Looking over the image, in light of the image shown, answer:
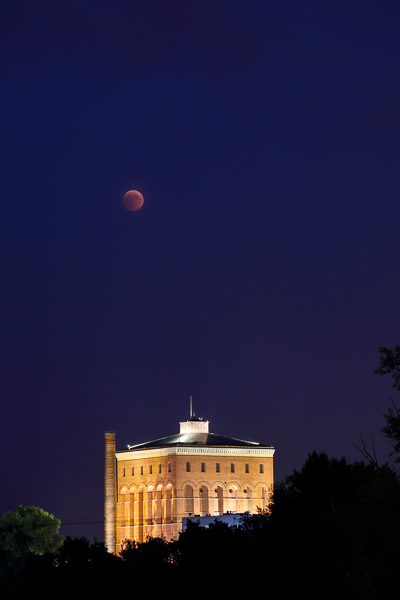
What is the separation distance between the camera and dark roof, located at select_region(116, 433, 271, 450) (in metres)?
90.7

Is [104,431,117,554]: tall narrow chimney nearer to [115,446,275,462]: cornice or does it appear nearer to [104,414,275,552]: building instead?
[104,414,275,552]: building

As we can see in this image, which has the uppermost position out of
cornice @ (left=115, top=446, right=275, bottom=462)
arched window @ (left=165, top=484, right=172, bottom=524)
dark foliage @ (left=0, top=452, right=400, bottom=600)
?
cornice @ (left=115, top=446, right=275, bottom=462)

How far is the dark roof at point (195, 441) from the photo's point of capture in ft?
298

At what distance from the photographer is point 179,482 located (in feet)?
290

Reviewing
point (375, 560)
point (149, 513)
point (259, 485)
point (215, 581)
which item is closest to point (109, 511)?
point (149, 513)

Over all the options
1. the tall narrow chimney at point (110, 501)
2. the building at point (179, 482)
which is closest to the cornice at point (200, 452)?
Answer: the building at point (179, 482)

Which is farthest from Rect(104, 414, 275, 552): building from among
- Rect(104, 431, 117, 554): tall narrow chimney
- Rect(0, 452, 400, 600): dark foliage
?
Rect(0, 452, 400, 600): dark foliage

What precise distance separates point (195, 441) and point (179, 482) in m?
4.99

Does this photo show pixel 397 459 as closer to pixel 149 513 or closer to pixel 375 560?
pixel 375 560

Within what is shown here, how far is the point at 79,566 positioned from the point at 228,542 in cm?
1179

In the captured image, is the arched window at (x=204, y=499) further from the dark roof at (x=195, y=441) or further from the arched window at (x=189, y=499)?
the dark roof at (x=195, y=441)

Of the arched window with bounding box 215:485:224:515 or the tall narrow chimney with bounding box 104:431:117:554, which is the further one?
the tall narrow chimney with bounding box 104:431:117:554

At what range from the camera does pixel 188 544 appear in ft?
148

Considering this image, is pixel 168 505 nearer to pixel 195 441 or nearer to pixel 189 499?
pixel 189 499
